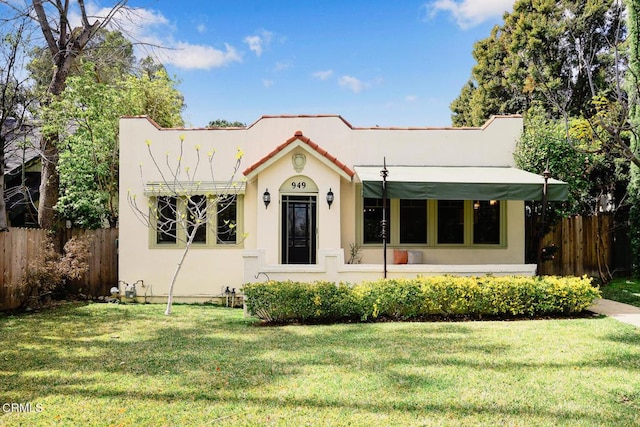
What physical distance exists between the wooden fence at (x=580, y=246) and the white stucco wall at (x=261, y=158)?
2.60 meters

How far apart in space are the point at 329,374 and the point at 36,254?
11.6 metres

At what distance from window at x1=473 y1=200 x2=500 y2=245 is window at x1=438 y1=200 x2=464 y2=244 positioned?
500mm

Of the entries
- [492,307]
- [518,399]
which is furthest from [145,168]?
[518,399]

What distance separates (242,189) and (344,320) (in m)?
6.43

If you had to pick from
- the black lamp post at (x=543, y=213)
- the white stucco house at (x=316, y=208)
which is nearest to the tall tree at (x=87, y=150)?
the white stucco house at (x=316, y=208)

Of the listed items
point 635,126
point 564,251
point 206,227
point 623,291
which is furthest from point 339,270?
point 635,126

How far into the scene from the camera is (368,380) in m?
6.87

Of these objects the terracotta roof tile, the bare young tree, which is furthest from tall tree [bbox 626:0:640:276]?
the bare young tree

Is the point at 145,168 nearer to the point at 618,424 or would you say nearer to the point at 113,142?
the point at 113,142

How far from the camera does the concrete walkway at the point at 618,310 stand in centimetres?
1123

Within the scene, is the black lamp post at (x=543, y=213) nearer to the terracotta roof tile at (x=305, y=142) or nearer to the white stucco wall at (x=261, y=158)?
the white stucco wall at (x=261, y=158)

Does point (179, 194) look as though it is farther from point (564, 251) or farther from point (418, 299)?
point (564, 251)

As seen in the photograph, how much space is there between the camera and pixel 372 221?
53.3ft

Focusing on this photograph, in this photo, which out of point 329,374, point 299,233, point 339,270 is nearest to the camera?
point 329,374
